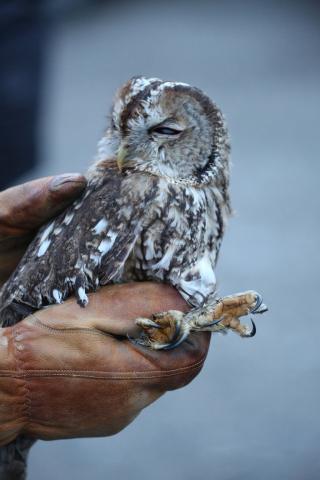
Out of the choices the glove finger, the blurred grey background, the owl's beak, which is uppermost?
the owl's beak

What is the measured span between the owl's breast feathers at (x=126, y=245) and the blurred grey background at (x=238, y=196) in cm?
180

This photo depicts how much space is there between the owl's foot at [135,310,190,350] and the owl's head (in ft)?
1.57

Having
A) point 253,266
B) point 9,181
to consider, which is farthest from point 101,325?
point 9,181

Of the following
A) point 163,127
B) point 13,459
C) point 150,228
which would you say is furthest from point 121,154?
point 13,459

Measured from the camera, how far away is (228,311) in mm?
2705

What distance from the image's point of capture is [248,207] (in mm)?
7168

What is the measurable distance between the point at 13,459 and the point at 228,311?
0.97 meters

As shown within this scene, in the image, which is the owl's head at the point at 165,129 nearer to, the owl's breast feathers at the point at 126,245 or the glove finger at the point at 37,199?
the owl's breast feathers at the point at 126,245

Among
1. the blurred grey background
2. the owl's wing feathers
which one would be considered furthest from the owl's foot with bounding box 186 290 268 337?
the blurred grey background

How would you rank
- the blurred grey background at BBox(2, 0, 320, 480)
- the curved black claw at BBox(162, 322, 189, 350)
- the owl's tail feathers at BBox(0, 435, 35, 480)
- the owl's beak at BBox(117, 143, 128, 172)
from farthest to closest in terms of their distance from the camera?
the blurred grey background at BBox(2, 0, 320, 480) < the owl's tail feathers at BBox(0, 435, 35, 480) < the owl's beak at BBox(117, 143, 128, 172) < the curved black claw at BBox(162, 322, 189, 350)

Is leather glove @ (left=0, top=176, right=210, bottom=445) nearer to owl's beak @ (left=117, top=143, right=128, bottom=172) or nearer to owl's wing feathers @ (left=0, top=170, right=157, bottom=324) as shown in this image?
owl's wing feathers @ (left=0, top=170, right=157, bottom=324)

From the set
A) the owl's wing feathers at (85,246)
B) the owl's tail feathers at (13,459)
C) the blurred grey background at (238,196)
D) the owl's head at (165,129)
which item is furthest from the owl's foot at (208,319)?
the blurred grey background at (238,196)

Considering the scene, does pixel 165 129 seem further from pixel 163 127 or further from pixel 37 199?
pixel 37 199

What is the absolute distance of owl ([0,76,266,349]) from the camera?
272cm
